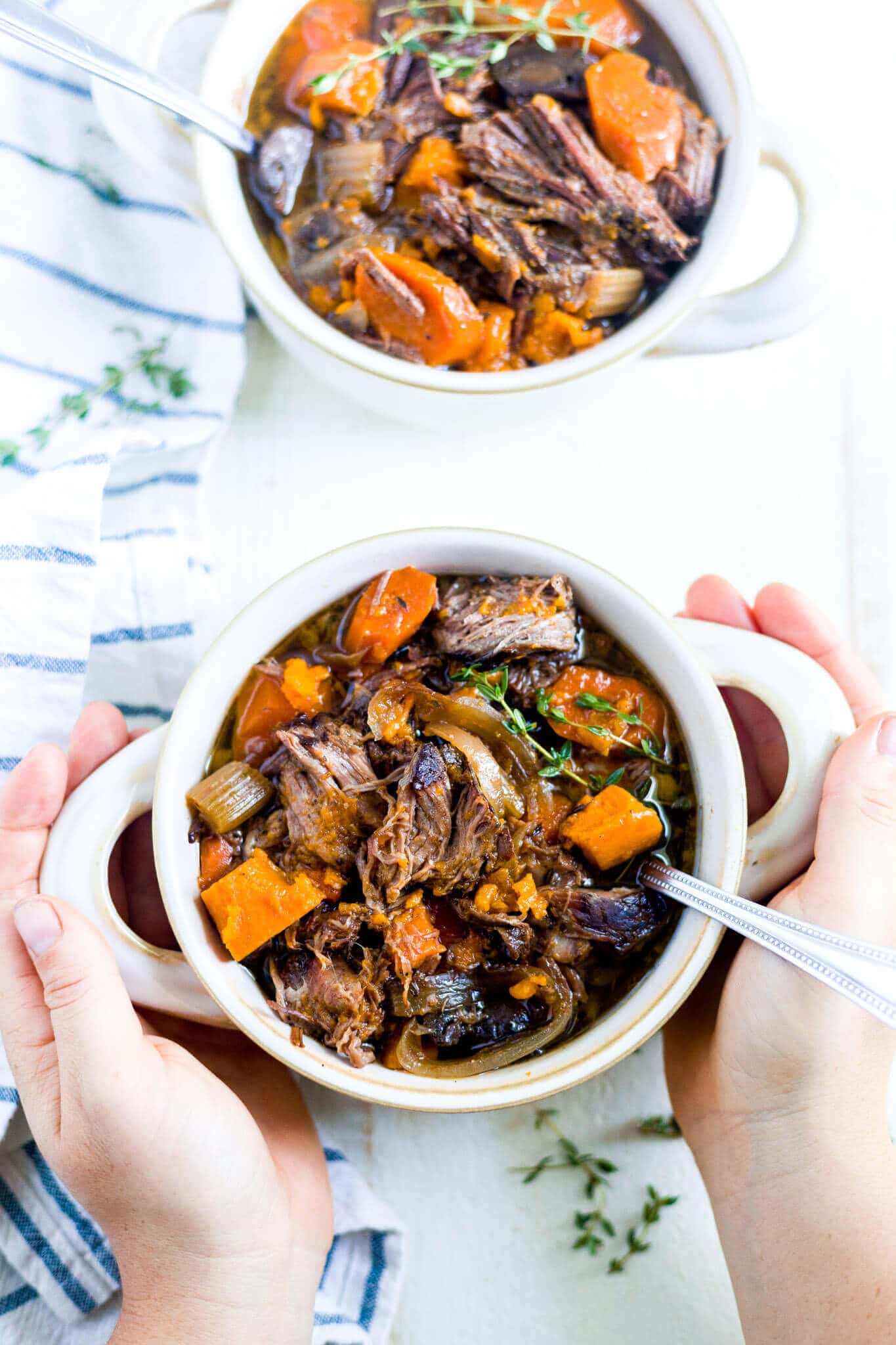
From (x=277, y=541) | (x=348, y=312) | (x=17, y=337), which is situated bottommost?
(x=277, y=541)

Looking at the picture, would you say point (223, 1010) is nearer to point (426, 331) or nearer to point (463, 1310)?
point (463, 1310)

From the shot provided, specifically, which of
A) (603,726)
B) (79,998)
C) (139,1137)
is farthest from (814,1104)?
(79,998)

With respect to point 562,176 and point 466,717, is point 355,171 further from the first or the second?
point 466,717

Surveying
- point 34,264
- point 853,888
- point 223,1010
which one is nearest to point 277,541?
point 34,264

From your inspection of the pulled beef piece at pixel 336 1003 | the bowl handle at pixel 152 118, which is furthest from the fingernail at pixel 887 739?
the bowl handle at pixel 152 118

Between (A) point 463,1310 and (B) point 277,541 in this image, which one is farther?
(B) point 277,541
